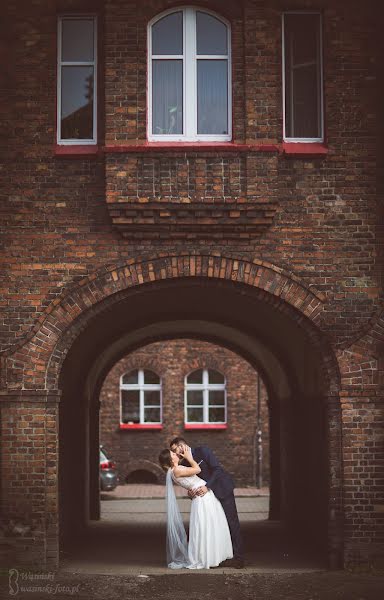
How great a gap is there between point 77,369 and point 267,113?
242 inches

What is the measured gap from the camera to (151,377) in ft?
111

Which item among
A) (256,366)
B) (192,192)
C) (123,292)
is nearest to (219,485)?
(123,292)

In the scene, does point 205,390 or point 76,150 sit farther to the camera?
point 205,390

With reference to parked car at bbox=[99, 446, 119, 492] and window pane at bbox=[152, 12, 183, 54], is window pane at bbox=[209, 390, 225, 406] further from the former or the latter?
window pane at bbox=[152, 12, 183, 54]

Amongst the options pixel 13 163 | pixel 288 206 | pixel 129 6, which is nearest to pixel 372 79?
pixel 288 206

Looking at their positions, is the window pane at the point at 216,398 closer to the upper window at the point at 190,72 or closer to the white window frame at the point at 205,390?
the white window frame at the point at 205,390

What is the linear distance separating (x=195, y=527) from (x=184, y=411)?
19.4 meters

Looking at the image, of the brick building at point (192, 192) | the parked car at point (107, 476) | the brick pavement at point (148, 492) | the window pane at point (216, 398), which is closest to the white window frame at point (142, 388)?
the window pane at point (216, 398)

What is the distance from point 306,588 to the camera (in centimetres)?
1241

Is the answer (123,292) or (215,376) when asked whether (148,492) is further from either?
(123,292)

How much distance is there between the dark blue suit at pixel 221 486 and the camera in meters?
14.1

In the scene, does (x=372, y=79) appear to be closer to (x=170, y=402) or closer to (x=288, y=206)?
(x=288, y=206)

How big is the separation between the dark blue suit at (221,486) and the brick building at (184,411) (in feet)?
60.0

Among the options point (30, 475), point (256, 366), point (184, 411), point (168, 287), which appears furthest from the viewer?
point (184, 411)
